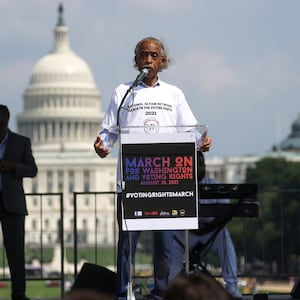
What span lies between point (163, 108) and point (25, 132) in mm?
161176

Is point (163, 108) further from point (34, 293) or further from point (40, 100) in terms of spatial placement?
point (40, 100)

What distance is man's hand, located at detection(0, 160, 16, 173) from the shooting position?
1292 cm

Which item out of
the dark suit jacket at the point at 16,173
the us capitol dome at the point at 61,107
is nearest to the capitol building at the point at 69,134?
the us capitol dome at the point at 61,107

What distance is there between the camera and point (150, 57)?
1151 cm

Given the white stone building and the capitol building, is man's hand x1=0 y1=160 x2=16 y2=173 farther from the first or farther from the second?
the white stone building

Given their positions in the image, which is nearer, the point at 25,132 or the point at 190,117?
the point at 190,117

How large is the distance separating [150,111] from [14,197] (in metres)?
2.02

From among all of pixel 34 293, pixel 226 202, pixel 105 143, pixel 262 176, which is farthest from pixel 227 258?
pixel 262 176

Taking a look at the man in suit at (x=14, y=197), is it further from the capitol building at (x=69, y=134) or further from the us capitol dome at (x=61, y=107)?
the us capitol dome at (x=61, y=107)

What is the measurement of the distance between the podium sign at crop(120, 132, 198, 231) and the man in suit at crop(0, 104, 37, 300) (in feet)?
7.04

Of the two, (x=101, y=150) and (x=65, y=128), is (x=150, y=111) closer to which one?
(x=101, y=150)

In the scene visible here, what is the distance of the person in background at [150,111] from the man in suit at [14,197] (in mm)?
1593

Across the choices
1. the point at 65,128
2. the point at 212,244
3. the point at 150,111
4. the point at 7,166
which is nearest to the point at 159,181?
the point at 150,111

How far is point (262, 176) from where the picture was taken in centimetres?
11281
